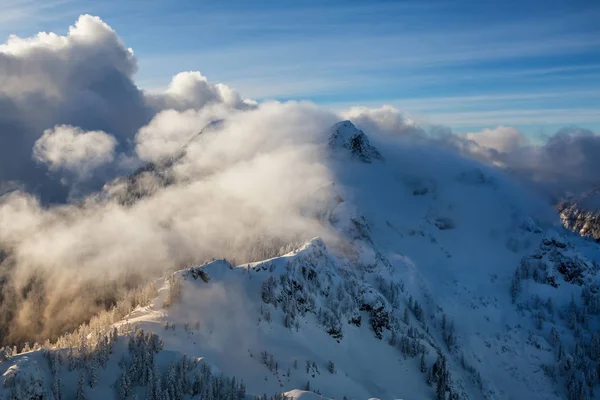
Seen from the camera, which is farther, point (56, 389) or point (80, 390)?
point (80, 390)

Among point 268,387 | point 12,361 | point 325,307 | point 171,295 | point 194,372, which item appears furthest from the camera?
point 325,307

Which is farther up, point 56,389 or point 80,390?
point 56,389

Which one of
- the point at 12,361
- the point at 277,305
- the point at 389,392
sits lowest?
the point at 389,392

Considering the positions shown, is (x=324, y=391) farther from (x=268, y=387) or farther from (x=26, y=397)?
(x=26, y=397)

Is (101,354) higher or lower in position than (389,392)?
higher

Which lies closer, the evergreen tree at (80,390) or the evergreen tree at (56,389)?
the evergreen tree at (56,389)

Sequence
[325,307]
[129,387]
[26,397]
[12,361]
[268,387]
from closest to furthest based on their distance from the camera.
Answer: [26,397], [12,361], [129,387], [268,387], [325,307]

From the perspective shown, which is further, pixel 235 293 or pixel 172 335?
pixel 235 293

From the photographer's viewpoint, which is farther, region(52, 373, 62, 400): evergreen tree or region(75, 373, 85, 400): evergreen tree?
region(75, 373, 85, 400): evergreen tree

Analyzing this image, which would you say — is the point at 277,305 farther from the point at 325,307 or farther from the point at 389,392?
the point at 389,392

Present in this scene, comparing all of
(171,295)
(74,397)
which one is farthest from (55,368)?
(171,295)
